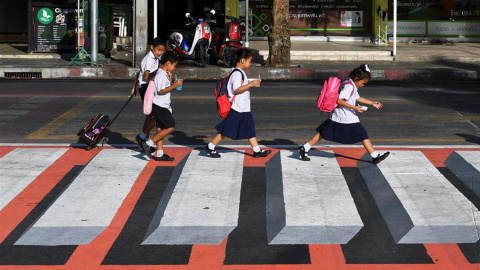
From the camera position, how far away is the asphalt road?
12.8m

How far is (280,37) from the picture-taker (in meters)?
23.8

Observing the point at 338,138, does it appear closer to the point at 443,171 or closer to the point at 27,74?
the point at 443,171

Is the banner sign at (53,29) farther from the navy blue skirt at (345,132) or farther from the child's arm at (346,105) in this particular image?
the child's arm at (346,105)

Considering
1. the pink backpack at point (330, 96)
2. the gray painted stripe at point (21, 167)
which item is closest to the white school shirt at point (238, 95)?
the pink backpack at point (330, 96)

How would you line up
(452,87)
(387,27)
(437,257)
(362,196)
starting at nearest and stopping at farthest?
(437,257), (362,196), (452,87), (387,27)

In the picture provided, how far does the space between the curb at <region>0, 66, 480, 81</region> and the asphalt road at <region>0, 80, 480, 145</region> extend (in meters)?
2.05

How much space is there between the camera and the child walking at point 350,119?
10367 mm

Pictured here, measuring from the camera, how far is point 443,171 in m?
10.3

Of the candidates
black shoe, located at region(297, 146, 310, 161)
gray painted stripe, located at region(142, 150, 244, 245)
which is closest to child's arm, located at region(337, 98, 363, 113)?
black shoe, located at region(297, 146, 310, 161)

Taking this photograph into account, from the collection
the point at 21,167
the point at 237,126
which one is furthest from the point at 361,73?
the point at 21,167

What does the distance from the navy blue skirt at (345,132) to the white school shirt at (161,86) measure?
2.02 meters

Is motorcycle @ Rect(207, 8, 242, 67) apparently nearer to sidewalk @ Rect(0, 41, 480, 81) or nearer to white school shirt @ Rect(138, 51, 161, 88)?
sidewalk @ Rect(0, 41, 480, 81)

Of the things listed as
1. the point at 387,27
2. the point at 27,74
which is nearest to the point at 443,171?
the point at 27,74

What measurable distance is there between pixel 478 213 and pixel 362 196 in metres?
1.28
